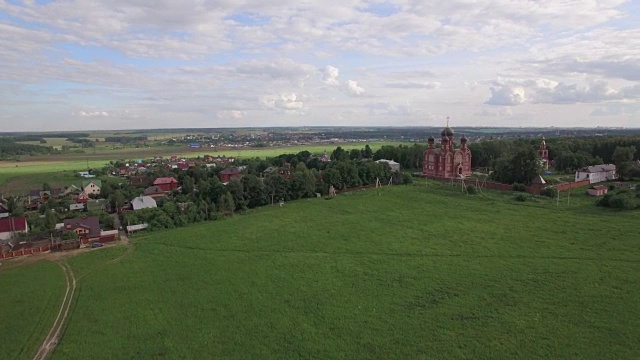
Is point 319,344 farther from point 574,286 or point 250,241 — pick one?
point 250,241

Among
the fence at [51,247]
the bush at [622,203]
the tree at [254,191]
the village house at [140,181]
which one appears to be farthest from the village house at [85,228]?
the bush at [622,203]

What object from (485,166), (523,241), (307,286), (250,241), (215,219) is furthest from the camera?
(485,166)

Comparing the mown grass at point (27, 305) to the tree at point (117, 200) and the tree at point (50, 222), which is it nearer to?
the tree at point (50, 222)

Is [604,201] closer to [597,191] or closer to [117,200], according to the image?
[597,191]

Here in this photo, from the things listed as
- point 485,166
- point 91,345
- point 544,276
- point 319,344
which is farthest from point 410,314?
point 485,166

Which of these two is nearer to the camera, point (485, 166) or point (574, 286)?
point (574, 286)

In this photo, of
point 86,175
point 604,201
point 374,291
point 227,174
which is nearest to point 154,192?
point 227,174

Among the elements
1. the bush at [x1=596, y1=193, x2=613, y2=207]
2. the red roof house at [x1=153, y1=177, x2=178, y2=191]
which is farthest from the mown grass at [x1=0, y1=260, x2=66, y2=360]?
the bush at [x1=596, y1=193, x2=613, y2=207]
